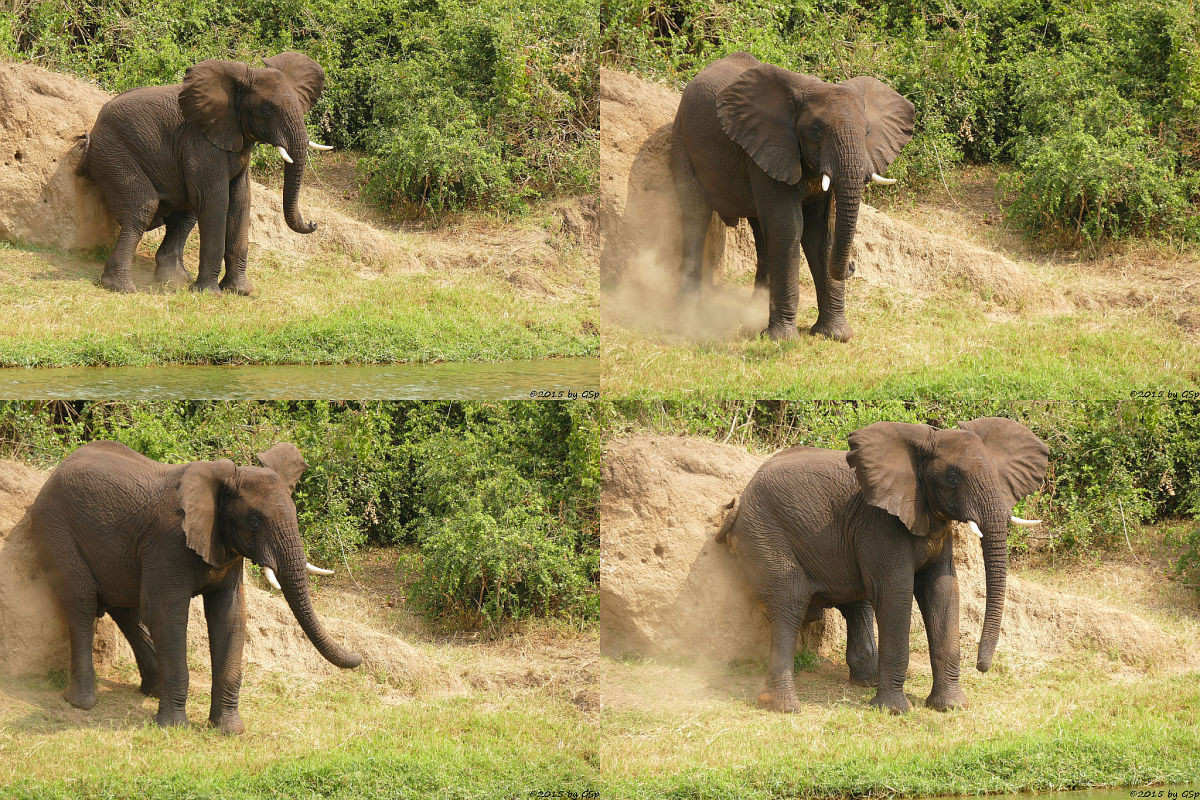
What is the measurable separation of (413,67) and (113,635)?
36.3 ft

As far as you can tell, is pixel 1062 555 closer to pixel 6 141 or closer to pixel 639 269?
pixel 639 269

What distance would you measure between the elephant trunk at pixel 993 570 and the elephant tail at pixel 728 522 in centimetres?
231

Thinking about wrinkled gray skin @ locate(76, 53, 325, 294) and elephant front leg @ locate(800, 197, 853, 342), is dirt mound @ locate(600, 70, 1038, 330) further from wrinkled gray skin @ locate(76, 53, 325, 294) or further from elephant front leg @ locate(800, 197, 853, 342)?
wrinkled gray skin @ locate(76, 53, 325, 294)

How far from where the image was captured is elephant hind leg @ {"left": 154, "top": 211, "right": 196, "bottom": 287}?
1499 centimetres

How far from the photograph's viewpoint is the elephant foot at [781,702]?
11.3 m

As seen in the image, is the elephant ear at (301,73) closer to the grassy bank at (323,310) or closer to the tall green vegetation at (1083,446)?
the grassy bank at (323,310)

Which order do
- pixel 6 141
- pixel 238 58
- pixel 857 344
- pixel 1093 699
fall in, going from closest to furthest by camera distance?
pixel 1093 699
pixel 857 344
pixel 6 141
pixel 238 58

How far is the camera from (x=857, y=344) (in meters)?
13.6

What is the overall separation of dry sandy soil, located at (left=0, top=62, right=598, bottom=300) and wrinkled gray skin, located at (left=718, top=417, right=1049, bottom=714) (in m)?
6.41

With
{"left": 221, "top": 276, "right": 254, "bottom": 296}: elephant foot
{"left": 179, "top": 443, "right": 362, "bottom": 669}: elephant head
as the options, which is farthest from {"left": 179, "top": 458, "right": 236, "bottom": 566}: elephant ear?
{"left": 221, "top": 276, "right": 254, "bottom": 296}: elephant foot

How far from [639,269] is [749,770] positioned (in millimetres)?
6105

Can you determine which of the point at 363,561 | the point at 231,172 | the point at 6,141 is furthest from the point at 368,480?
the point at 6,141

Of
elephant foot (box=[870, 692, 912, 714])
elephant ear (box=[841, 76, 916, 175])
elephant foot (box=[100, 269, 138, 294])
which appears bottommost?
elephant foot (box=[870, 692, 912, 714])

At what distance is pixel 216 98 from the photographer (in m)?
14.3
